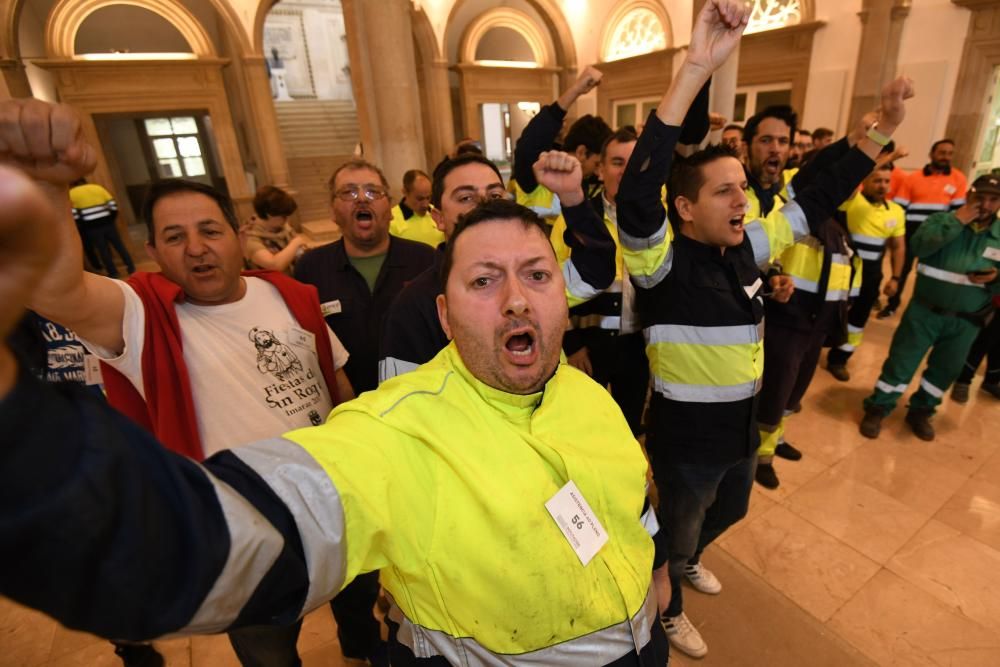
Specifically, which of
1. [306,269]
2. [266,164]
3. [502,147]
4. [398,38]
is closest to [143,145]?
[266,164]

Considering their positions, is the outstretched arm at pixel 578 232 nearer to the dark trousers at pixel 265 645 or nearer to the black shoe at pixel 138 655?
the dark trousers at pixel 265 645

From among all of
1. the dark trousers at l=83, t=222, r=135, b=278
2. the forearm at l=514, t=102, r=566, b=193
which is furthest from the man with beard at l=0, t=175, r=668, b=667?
the dark trousers at l=83, t=222, r=135, b=278

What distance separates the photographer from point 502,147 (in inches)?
679

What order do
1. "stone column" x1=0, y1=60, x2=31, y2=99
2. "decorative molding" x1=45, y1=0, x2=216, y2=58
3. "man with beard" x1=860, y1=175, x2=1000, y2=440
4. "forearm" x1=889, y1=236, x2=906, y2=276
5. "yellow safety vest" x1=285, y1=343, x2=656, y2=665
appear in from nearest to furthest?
"yellow safety vest" x1=285, y1=343, x2=656, y2=665 < "man with beard" x1=860, y1=175, x2=1000, y2=440 < "forearm" x1=889, y1=236, x2=906, y2=276 < "stone column" x1=0, y1=60, x2=31, y2=99 < "decorative molding" x1=45, y1=0, x2=216, y2=58

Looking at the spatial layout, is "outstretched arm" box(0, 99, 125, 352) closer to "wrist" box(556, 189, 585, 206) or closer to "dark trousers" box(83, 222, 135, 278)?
"wrist" box(556, 189, 585, 206)

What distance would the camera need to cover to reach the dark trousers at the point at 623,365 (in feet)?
9.92

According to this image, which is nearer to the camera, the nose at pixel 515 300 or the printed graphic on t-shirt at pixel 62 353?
the nose at pixel 515 300

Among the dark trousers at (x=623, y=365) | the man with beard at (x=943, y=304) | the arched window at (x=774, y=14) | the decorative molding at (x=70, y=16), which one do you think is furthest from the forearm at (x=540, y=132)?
the decorative molding at (x=70, y=16)

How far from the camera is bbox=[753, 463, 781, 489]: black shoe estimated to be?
3402 millimetres

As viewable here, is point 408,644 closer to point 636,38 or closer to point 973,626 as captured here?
point 973,626

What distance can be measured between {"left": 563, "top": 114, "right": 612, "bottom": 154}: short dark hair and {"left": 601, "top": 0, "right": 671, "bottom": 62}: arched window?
9.75 m

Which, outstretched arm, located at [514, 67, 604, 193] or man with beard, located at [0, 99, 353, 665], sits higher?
outstretched arm, located at [514, 67, 604, 193]

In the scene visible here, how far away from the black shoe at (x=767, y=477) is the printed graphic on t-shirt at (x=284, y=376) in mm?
3041

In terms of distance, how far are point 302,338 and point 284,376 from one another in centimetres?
18
